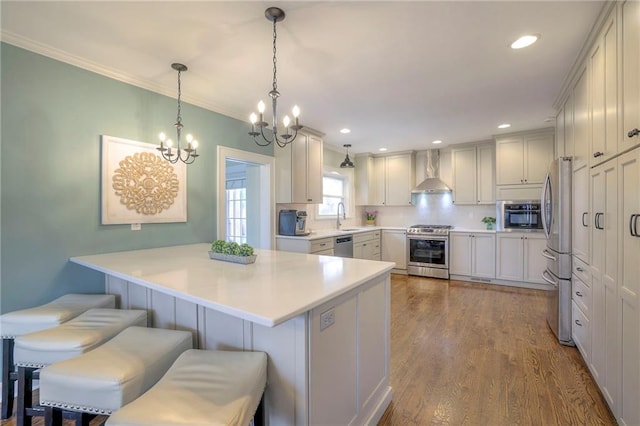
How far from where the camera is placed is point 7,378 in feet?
5.91

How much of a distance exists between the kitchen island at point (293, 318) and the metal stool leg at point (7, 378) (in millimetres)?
624

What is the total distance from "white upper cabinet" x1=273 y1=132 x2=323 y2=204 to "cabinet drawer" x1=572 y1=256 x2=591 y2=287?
311 cm

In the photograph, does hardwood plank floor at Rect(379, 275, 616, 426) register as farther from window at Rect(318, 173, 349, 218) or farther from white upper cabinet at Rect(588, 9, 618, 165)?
window at Rect(318, 173, 349, 218)

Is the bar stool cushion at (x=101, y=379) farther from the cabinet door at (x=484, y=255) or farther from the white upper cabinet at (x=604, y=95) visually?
the cabinet door at (x=484, y=255)

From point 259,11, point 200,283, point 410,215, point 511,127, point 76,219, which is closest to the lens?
point 200,283

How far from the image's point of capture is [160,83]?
282 cm

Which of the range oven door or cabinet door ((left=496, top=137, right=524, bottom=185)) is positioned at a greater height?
cabinet door ((left=496, top=137, right=524, bottom=185))

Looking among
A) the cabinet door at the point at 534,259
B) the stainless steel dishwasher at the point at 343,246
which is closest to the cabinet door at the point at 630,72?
the stainless steel dishwasher at the point at 343,246

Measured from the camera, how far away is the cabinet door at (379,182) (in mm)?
6309

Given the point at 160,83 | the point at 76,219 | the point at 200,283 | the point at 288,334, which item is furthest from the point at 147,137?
the point at 288,334

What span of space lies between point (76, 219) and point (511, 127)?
214 inches

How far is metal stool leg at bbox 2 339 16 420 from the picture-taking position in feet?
5.92

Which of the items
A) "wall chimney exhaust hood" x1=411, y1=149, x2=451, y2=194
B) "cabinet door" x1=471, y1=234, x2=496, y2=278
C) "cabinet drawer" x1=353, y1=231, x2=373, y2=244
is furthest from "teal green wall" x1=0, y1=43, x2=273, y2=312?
"cabinet door" x1=471, y1=234, x2=496, y2=278

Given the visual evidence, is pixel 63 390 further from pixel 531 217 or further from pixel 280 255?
pixel 531 217
